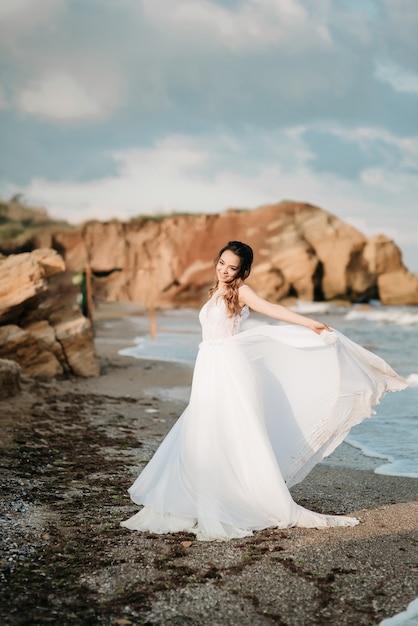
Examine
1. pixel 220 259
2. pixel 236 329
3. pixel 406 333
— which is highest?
pixel 220 259

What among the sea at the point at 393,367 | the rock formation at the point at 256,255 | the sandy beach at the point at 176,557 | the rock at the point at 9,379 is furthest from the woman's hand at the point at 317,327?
the rock formation at the point at 256,255

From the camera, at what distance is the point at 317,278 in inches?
1825

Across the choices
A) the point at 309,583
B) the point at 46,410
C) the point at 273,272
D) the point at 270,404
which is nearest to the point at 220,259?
the point at 270,404

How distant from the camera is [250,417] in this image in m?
4.54

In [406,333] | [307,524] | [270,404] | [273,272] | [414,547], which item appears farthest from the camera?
[273,272]

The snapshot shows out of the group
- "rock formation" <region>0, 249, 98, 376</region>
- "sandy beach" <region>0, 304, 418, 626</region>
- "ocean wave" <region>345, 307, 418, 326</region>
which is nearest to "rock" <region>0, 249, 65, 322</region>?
"rock formation" <region>0, 249, 98, 376</region>

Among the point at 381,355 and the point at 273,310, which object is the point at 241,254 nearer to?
the point at 273,310

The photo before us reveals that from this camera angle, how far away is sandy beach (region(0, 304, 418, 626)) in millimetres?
3285

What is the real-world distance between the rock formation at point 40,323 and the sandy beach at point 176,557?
383cm

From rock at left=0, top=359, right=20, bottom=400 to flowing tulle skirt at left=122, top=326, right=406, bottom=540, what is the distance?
4.35 m

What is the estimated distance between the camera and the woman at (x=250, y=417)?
4441 millimetres

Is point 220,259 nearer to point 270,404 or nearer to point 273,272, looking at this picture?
point 270,404

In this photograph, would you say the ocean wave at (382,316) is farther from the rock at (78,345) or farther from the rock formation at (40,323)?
the rock formation at (40,323)

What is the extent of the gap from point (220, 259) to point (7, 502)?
2.37 metres
